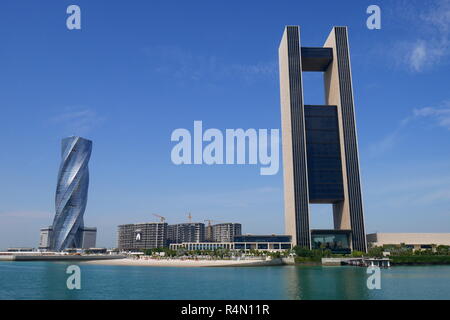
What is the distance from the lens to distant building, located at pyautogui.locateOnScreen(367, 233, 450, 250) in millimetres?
156625

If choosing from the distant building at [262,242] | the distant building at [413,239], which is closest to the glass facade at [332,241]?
the distant building at [262,242]

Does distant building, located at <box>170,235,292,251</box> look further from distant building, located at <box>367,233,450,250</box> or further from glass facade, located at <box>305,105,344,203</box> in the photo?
distant building, located at <box>367,233,450,250</box>

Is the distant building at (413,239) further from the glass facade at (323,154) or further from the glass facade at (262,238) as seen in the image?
the glass facade at (262,238)

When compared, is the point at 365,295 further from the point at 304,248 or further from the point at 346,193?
the point at 346,193

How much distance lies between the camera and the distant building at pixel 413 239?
156625 mm

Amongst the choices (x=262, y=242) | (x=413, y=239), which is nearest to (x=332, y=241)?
(x=262, y=242)

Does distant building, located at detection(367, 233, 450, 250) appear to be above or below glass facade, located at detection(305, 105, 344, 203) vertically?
below

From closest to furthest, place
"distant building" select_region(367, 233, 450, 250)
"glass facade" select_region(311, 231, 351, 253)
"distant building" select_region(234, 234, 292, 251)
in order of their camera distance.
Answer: "glass facade" select_region(311, 231, 351, 253) < "distant building" select_region(367, 233, 450, 250) < "distant building" select_region(234, 234, 292, 251)

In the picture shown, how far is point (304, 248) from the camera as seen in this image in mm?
138625

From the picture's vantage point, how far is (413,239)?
158125mm

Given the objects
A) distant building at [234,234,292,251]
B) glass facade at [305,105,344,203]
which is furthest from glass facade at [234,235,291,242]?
glass facade at [305,105,344,203]

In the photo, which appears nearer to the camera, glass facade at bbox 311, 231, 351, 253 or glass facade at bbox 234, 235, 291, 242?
glass facade at bbox 311, 231, 351, 253

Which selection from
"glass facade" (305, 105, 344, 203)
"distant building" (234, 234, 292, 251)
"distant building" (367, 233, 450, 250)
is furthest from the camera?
"distant building" (234, 234, 292, 251)
